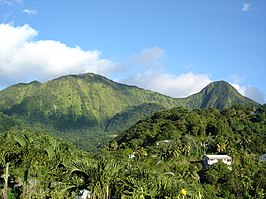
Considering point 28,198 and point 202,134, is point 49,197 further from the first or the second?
point 202,134

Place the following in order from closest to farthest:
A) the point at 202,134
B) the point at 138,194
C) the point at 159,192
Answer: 1. the point at 138,194
2. the point at 159,192
3. the point at 202,134

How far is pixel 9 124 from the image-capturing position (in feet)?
647

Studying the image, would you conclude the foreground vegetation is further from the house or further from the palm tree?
the house

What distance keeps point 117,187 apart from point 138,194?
6.35 m

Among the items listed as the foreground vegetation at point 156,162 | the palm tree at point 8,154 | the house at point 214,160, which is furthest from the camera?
the house at point 214,160

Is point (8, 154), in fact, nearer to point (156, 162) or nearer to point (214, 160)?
point (156, 162)

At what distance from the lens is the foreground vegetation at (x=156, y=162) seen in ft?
74.5

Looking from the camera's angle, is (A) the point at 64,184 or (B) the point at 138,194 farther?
(A) the point at 64,184

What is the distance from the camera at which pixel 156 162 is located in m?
28.8

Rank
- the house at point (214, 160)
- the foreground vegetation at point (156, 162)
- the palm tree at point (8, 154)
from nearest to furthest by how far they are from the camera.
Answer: the foreground vegetation at point (156, 162), the palm tree at point (8, 154), the house at point (214, 160)

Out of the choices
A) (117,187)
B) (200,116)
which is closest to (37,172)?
(117,187)

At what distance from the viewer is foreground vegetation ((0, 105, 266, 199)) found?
22719mm

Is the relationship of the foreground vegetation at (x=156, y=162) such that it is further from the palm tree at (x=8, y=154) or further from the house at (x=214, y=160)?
the house at (x=214, y=160)

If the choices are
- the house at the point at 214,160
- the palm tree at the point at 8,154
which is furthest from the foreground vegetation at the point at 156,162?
the house at the point at 214,160
